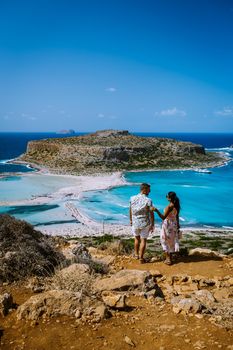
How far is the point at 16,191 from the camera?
6112cm

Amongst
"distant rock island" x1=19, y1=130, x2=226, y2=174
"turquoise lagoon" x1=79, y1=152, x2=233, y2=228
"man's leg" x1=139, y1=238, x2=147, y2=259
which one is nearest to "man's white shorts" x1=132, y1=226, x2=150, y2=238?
"man's leg" x1=139, y1=238, x2=147, y2=259

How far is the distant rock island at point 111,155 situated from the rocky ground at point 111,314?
254ft

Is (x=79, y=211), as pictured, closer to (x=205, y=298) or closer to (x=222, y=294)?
(x=222, y=294)

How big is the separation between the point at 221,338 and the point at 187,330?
49 cm

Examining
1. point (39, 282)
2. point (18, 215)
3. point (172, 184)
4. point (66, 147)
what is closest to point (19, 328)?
point (39, 282)

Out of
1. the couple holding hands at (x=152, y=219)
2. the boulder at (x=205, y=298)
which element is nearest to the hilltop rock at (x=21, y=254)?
the couple holding hands at (x=152, y=219)

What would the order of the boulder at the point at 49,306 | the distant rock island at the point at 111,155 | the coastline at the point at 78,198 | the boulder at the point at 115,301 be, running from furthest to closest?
the distant rock island at the point at 111,155 < the coastline at the point at 78,198 < the boulder at the point at 115,301 < the boulder at the point at 49,306

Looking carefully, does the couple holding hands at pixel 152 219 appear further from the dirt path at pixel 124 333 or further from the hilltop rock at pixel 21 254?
the dirt path at pixel 124 333

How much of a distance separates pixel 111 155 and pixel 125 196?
125 feet

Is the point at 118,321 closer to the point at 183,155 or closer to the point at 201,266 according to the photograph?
the point at 201,266

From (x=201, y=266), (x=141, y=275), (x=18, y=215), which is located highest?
(x=141, y=275)

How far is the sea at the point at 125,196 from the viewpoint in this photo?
4494 cm

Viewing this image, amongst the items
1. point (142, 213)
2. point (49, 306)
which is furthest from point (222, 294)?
point (49, 306)

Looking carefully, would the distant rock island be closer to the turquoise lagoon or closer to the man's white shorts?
the turquoise lagoon
